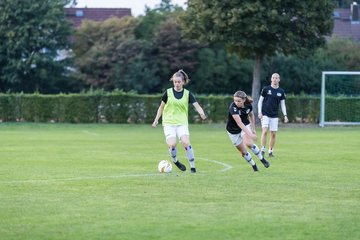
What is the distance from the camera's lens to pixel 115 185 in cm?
1580

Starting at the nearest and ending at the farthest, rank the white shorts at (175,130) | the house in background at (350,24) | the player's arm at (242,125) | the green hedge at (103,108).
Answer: the player's arm at (242,125) → the white shorts at (175,130) → the green hedge at (103,108) → the house in background at (350,24)

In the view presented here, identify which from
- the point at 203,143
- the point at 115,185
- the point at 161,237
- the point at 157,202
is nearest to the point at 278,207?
the point at 157,202

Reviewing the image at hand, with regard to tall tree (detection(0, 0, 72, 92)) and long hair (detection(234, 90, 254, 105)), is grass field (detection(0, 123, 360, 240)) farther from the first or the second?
tall tree (detection(0, 0, 72, 92))

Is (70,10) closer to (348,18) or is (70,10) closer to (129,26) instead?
(129,26)

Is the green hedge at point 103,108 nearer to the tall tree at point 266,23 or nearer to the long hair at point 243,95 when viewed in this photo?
the tall tree at point 266,23

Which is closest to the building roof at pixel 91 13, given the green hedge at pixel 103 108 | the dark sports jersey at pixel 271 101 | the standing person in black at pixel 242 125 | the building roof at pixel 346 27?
the building roof at pixel 346 27

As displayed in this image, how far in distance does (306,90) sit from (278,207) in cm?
6017

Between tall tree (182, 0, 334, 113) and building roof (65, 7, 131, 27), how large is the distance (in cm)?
3953

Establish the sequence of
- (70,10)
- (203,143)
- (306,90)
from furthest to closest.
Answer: (70,10)
(306,90)
(203,143)

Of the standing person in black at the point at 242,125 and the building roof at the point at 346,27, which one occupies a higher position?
the building roof at the point at 346,27

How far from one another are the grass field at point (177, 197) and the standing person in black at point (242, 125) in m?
0.49

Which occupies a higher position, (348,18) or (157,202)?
(348,18)

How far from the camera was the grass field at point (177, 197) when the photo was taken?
1096cm

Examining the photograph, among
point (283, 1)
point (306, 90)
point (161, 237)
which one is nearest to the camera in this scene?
point (161, 237)
